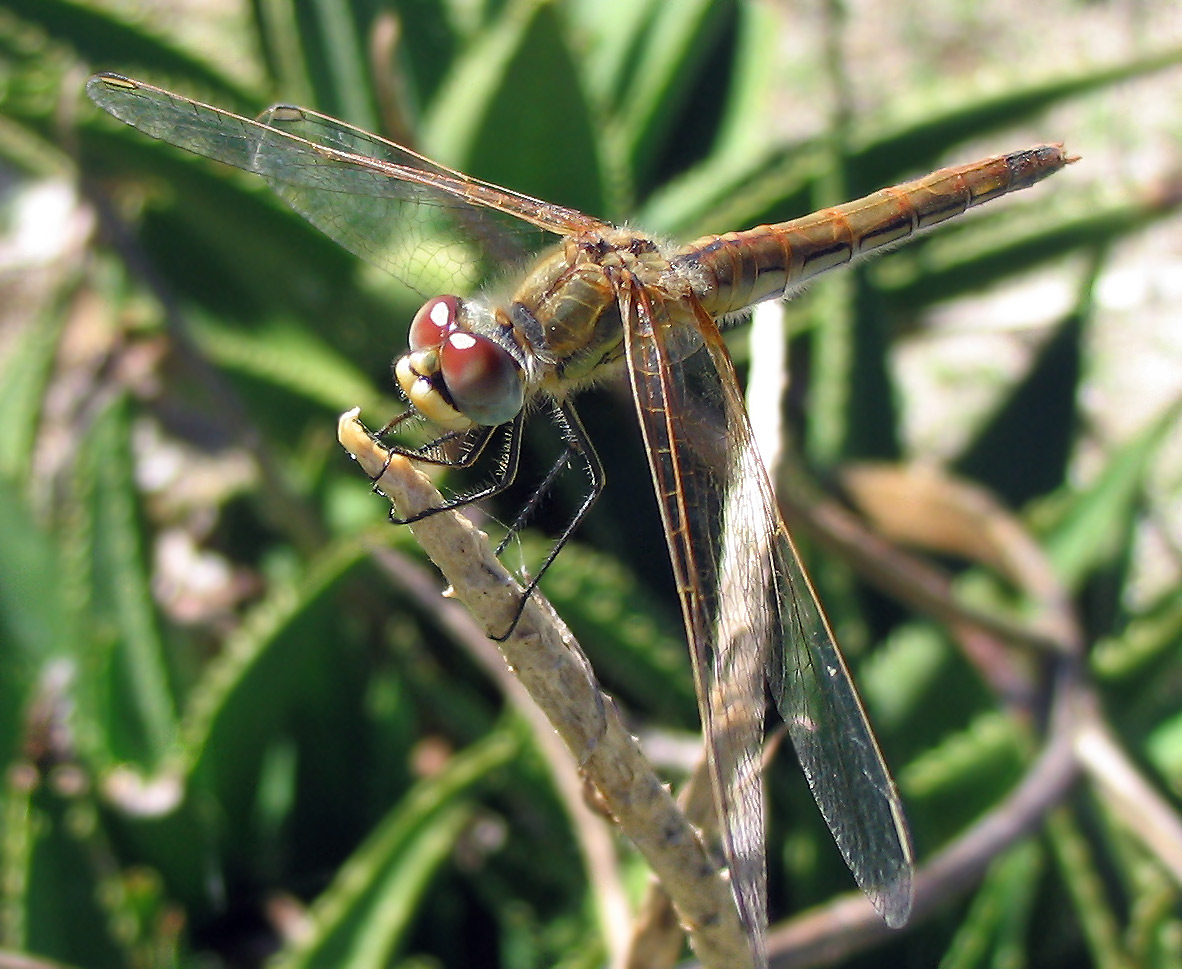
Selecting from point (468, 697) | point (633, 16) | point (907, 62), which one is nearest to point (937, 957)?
point (468, 697)

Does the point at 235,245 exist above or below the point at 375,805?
Result: above

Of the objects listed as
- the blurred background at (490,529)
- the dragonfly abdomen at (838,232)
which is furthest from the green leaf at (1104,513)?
the dragonfly abdomen at (838,232)

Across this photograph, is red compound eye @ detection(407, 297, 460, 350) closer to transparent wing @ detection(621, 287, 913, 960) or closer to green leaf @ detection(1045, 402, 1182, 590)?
transparent wing @ detection(621, 287, 913, 960)

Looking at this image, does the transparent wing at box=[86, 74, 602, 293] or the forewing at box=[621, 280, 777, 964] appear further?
the transparent wing at box=[86, 74, 602, 293]

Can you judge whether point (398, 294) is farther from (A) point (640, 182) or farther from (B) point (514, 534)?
(B) point (514, 534)

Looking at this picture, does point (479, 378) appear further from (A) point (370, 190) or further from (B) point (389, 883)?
(B) point (389, 883)

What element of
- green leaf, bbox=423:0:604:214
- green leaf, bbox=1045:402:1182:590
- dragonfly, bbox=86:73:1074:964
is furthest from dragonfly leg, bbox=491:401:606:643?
green leaf, bbox=1045:402:1182:590
